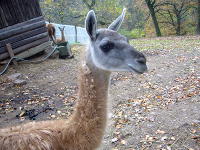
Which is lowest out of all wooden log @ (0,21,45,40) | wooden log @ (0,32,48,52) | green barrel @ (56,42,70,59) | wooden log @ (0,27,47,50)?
green barrel @ (56,42,70,59)

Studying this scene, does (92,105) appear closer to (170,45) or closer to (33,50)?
(33,50)

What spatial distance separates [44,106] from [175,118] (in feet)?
9.27

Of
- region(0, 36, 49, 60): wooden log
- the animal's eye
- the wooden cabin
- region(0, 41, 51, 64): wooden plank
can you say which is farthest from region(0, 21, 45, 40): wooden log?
the animal's eye

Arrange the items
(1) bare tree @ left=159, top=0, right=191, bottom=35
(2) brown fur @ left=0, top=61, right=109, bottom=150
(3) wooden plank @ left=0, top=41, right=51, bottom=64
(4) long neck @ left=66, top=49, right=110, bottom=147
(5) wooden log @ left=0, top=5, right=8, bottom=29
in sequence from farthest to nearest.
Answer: (1) bare tree @ left=159, top=0, right=191, bottom=35 → (3) wooden plank @ left=0, top=41, right=51, bottom=64 → (5) wooden log @ left=0, top=5, right=8, bottom=29 → (4) long neck @ left=66, top=49, right=110, bottom=147 → (2) brown fur @ left=0, top=61, right=109, bottom=150

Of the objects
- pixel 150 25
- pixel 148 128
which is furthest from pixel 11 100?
pixel 150 25

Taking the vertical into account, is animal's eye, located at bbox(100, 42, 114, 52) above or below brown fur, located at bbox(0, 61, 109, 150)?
above

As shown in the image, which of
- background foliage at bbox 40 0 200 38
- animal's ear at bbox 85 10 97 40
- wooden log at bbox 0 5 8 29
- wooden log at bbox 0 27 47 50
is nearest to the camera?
animal's ear at bbox 85 10 97 40

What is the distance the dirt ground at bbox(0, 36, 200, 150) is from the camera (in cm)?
411

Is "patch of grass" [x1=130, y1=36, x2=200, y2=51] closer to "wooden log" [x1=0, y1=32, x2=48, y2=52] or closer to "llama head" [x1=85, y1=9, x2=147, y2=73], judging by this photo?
"wooden log" [x1=0, y1=32, x2=48, y2=52]

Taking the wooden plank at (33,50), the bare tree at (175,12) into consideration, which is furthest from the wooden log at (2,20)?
the bare tree at (175,12)

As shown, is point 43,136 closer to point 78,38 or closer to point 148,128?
point 148,128

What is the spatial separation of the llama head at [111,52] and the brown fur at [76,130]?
24 centimetres

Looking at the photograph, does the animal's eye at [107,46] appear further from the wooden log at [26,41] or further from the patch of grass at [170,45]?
the patch of grass at [170,45]

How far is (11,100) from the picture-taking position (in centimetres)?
624
